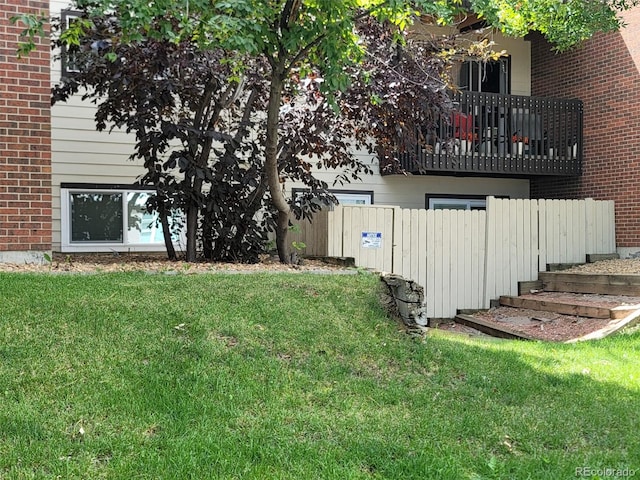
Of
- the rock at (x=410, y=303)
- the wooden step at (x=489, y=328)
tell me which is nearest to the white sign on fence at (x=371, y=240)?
the wooden step at (x=489, y=328)

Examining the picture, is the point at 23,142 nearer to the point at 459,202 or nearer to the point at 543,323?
the point at 543,323

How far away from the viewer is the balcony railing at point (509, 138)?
12.4 meters

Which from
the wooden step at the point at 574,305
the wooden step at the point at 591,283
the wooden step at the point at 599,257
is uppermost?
the wooden step at the point at 599,257

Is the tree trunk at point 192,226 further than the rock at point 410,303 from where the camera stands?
Yes

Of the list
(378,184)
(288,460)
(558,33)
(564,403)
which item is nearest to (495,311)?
(378,184)

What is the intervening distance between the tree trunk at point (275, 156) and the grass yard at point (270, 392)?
5.46 ft

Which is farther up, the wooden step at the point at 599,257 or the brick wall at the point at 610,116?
the brick wall at the point at 610,116

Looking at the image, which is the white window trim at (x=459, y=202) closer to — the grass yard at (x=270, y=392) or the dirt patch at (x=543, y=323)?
the dirt patch at (x=543, y=323)

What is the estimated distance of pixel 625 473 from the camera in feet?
12.4

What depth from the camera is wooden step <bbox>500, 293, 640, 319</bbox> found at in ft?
29.1

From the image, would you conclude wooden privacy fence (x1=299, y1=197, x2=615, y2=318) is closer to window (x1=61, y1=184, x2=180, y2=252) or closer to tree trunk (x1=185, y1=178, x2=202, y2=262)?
tree trunk (x1=185, y1=178, x2=202, y2=262)

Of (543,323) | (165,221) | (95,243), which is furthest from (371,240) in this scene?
(95,243)

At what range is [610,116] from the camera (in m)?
13.1

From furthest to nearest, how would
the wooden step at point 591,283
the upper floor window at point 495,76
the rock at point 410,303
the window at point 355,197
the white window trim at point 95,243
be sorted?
the upper floor window at point 495,76 < the window at point 355,197 < the white window trim at point 95,243 < the wooden step at point 591,283 < the rock at point 410,303
